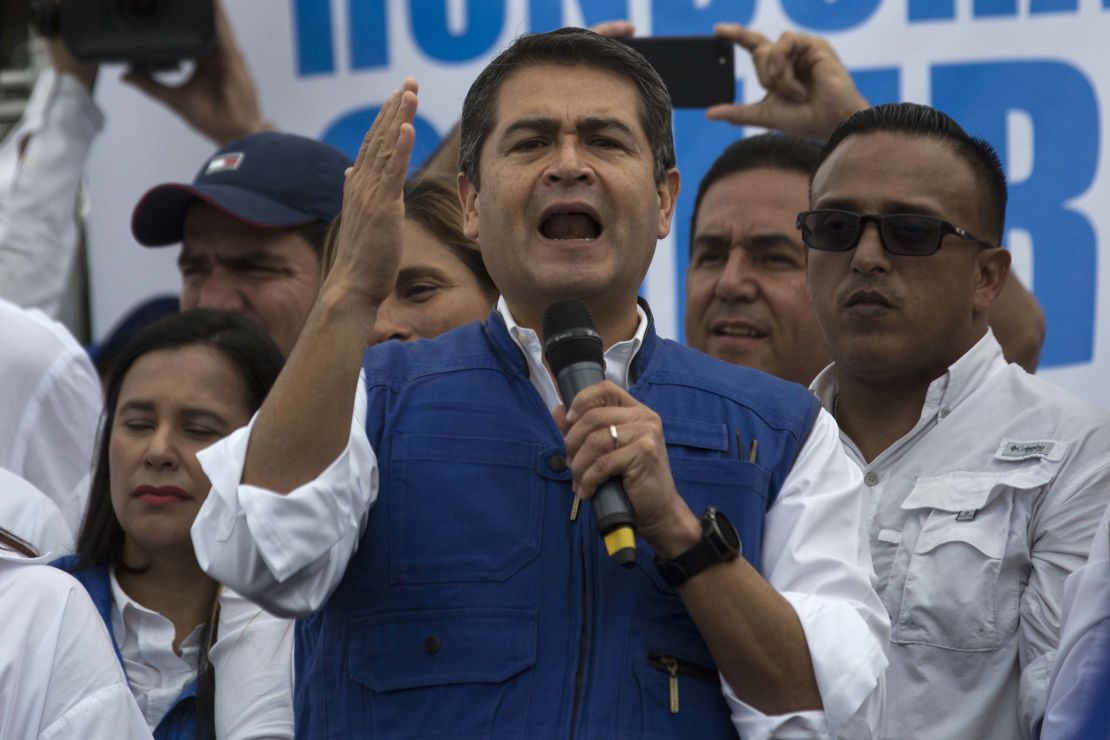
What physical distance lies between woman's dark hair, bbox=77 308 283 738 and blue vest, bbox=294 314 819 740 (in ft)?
3.17

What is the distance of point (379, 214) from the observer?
255 cm

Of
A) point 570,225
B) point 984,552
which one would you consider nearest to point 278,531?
point 570,225

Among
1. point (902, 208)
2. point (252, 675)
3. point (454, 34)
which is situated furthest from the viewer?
point (454, 34)

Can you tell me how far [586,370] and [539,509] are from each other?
25cm

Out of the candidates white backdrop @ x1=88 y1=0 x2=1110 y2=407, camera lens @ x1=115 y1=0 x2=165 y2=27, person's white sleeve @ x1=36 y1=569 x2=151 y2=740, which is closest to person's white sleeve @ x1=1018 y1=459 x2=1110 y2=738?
white backdrop @ x1=88 y1=0 x2=1110 y2=407

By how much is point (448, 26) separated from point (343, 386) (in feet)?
8.49

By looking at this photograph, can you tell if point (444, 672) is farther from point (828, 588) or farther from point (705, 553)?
point (828, 588)

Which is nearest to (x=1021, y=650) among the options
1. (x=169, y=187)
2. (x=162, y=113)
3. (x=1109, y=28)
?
(x=1109, y=28)

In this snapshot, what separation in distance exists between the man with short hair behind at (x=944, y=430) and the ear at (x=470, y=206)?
817 mm

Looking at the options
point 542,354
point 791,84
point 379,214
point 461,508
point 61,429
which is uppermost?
point 379,214

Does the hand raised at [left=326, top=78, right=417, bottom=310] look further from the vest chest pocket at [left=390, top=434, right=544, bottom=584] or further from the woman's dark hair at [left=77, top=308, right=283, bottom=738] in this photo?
the woman's dark hair at [left=77, top=308, right=283, bottom=738]

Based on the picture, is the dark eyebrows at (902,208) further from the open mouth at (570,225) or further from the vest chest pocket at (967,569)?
the open mouth at (570,225)

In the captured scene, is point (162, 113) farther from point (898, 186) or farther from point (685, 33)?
point (898, 186)

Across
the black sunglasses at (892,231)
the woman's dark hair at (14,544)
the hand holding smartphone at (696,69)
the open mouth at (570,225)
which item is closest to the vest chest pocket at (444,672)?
the open mouth at (570,225)
